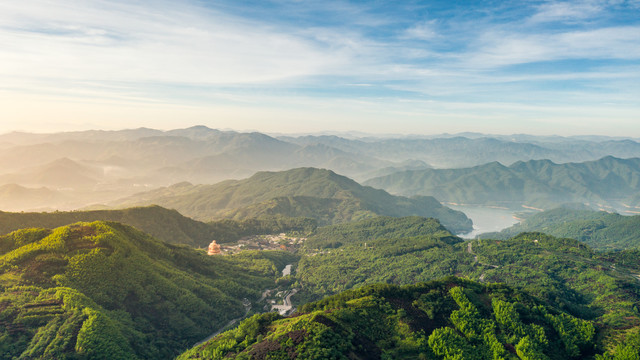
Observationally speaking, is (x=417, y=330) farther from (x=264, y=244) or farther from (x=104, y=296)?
(x=264, y=244)

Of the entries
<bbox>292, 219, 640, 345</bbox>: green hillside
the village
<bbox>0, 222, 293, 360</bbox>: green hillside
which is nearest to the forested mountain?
the village

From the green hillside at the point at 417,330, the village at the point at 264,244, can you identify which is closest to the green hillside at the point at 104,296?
the green hillside at the point at 417,330

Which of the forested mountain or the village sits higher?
the forested mountain

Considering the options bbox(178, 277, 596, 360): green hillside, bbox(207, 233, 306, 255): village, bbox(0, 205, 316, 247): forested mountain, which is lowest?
bbox(207, 233, 306, 255): village

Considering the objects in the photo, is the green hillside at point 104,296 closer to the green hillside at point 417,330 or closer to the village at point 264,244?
the green hillside at point 417,330

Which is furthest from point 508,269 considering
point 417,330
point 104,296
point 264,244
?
point 264,244

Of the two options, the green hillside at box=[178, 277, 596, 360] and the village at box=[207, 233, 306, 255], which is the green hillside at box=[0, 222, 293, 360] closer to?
the green hillside at box=[178, 277, 596, 360]
